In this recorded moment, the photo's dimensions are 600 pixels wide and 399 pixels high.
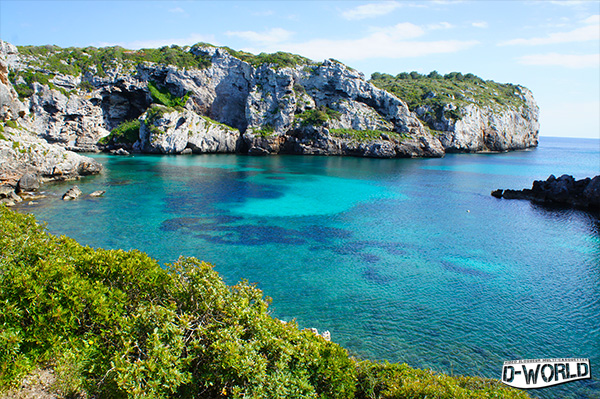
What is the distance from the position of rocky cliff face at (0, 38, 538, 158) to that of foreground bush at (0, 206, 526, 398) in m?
94.7

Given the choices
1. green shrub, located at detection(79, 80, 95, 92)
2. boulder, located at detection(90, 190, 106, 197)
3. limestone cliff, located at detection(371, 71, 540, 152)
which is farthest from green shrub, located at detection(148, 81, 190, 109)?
limestone cliff, located at detection(371, 71, 540, 152)

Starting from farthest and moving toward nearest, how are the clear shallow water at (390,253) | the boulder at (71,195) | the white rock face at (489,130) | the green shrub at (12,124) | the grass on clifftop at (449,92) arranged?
the grass on clifftop at (449,92), the white rock face at (489,130), the green shrub at (12,124), the boulder at (71,195), the clear shallow water at (390,253)

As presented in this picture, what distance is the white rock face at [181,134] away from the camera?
98.9 meters

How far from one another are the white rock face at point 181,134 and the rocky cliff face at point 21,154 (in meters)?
35.4

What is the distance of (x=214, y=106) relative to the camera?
374ft

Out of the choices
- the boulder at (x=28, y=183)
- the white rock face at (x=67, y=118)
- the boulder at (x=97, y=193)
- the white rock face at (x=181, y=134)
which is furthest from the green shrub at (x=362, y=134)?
the boulder at (x=28, y=183)

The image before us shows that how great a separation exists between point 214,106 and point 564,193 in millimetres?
93357

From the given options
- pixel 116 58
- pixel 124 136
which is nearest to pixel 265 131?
pixel 124 136

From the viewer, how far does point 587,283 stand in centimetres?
2745

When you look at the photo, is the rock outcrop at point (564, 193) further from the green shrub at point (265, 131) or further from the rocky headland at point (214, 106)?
the green shrub at point (265, 131)

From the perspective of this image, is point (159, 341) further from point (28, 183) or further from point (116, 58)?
point (116, 58)

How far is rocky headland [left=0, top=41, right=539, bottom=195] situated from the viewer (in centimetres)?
9775

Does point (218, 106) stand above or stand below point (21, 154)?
above

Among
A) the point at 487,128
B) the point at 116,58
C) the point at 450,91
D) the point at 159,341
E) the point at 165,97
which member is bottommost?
the point at 159,341
